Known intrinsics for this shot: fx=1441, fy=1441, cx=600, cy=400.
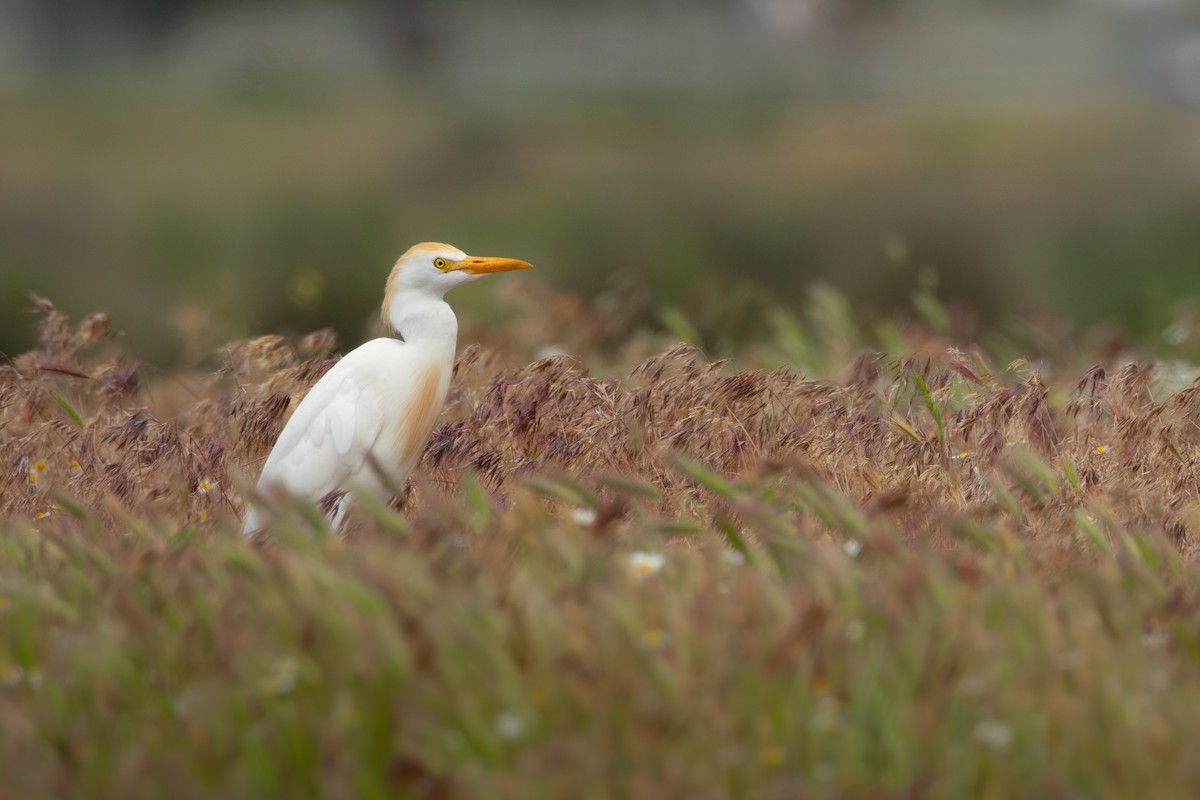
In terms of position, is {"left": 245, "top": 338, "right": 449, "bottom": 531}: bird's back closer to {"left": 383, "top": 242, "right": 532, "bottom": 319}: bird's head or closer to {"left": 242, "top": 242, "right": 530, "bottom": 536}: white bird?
{"left": 242, "top": 242, "right": 530, "bottom": 536}: white bird

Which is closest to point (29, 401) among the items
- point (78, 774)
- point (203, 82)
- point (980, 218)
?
point (78, 774)

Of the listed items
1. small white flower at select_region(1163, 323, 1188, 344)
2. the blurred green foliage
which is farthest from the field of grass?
the blurred green foliage

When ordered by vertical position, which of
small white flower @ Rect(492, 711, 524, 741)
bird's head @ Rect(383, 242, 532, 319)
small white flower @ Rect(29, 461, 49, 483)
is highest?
bird's head @ Rect(383, 242, 532, 319)

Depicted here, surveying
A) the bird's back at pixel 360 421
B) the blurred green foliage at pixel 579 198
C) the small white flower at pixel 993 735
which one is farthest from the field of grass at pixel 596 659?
the blurred green foliage at pixel 579 198

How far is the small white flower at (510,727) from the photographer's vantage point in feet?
7.44

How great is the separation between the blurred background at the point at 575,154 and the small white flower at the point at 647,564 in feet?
34.4

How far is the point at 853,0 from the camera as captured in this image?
120 ft

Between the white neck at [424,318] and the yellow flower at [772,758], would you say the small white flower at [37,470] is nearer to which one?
the white neck at [424,318]

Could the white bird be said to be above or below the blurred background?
above

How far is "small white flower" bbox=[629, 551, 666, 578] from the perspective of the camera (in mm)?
2847

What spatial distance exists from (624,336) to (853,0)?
2833 cm

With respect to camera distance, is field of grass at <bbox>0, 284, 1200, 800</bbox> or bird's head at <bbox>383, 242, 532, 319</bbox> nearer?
field of grass at <bbox>0, 284, 1200, 800</bbox>

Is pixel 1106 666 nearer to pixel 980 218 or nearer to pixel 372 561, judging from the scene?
pixel 372 561

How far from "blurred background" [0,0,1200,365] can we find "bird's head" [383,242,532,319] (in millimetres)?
9114
